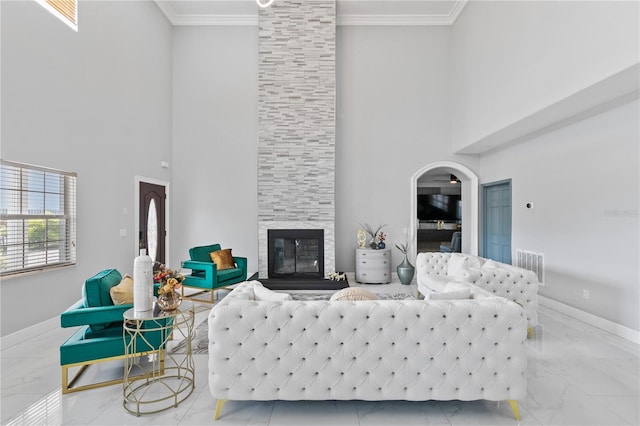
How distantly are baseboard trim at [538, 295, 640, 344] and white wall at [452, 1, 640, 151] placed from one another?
8.48ft

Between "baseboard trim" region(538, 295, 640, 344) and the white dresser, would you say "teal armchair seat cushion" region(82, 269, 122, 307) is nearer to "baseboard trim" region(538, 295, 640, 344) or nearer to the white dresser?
the white dresser

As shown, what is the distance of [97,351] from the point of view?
2.54m

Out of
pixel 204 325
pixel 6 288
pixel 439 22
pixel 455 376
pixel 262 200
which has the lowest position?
pixel 204 325

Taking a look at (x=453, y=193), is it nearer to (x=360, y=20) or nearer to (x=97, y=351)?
(x=360, y=20)

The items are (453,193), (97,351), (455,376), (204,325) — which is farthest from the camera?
(453,193)

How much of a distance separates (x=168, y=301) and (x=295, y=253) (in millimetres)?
4126

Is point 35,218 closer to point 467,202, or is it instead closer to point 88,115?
point 88,115

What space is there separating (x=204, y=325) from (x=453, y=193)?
9824mm

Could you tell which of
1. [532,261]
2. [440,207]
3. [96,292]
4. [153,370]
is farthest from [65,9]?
[440,207]

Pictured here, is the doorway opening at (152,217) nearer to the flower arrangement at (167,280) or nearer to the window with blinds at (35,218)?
the window with blinds at (35,218)

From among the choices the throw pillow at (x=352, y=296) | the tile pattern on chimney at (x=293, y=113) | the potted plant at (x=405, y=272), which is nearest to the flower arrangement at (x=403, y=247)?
the potted plant at (x=405, y=272)

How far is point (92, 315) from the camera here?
2.53m

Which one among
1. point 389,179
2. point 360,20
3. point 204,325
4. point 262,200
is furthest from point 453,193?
point 204,325

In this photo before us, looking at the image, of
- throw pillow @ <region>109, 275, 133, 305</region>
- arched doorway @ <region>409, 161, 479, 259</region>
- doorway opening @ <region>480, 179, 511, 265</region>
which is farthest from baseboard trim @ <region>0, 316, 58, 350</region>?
doorway opening @ <region>480, 179, 511, 265</region>
